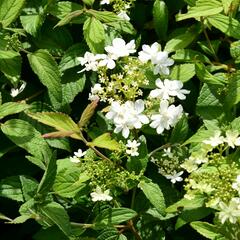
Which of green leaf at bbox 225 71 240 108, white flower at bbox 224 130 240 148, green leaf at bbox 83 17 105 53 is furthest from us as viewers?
green leaf at bbox 83 17 105 53

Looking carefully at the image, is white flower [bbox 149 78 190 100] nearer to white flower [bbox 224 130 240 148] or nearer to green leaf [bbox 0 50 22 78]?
white flower [bbox 224 130 240 148]

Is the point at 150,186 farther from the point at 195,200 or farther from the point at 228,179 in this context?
the point at 228,179

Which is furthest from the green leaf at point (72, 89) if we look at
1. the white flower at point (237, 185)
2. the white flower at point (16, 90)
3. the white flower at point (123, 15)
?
the white flower at point (237, 185)

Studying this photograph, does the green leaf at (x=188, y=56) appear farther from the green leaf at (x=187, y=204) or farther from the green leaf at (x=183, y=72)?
the green leaf at (x=187, y=204)

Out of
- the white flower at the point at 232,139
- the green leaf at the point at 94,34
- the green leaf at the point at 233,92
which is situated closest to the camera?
the white flower at the point at 232,139

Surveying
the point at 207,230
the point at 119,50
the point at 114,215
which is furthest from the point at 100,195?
the point at 119,50

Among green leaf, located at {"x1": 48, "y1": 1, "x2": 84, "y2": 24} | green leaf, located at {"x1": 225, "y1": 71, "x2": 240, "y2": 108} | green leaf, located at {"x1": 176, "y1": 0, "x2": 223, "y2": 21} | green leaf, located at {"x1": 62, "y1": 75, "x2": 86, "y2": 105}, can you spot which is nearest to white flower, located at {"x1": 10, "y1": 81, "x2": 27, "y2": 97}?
green leaf, located at {"x1": 62, "y1": 75, "x2": 86, "y2": 105}

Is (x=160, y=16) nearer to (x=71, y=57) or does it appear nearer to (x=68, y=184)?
(x=71, y=57)
